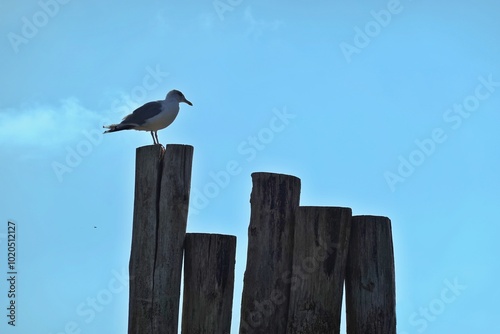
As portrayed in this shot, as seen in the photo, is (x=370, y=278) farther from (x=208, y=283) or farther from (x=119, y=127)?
(x=119, y=127)

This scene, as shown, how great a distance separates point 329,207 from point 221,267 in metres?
1.24

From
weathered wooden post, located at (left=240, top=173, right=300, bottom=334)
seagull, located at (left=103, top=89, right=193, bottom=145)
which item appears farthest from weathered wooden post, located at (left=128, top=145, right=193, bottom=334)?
seagull, located at (left=103, top=89, right=193, bottom=145)

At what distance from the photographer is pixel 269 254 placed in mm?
7602

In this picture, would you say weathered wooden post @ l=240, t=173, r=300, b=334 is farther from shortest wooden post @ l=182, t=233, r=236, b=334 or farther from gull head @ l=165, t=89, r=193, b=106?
gull head @ l=165, t=89, r=193, b=106

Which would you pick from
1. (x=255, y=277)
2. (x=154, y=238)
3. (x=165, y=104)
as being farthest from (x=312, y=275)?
(x=165, y=104)

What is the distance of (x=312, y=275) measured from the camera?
24.6 feet

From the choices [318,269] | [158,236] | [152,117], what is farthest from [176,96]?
[318,269]

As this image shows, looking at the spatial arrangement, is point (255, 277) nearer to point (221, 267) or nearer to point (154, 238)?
point (221, 267)

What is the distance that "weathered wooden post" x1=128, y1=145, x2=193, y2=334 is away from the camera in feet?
24.6

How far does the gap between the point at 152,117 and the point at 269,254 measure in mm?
2940

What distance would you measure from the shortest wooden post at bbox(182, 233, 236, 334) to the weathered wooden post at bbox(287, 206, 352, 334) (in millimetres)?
661

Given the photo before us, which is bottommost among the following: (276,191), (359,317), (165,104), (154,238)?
(359,317)

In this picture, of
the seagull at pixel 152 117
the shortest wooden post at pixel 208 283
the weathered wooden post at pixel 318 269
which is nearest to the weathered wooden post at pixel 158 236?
the shortest wooden post at pixel 208 283

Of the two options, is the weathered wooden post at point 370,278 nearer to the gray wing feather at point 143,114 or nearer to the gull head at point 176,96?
the gray wing feather at point 143,114
